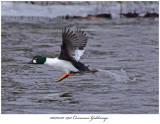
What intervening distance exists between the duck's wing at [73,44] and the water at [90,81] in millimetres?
624

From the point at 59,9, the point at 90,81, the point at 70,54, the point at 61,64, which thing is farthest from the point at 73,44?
the point at 59,9

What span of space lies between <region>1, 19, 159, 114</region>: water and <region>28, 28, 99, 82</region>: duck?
0.35m

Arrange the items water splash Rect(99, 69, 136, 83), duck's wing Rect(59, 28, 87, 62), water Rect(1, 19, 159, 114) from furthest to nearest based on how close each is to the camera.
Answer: water splash Rect(99, 69, 136, 83) → duck's wing Rect(59, 28, 87, 62) → water Rect(1, 19, 159, 114)

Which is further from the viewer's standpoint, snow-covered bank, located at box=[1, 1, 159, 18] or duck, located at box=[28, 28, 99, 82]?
snow-covered bank, located at box=[1, 1, 159, 18]

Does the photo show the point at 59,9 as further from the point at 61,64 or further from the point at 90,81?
the point at 61,64

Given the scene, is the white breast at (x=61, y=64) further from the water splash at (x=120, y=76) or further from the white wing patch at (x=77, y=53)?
the water splash at (x=120, y=76)

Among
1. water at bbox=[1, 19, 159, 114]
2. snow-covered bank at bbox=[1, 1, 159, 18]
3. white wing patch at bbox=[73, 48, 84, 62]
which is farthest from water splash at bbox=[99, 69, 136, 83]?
snow-covered bank at bbox=[1, 1, 159, 18]

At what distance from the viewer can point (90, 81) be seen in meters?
8.70

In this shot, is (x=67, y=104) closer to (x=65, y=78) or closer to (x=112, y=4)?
(x=65, y=78)

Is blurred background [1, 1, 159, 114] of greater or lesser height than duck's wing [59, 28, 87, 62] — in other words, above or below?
below

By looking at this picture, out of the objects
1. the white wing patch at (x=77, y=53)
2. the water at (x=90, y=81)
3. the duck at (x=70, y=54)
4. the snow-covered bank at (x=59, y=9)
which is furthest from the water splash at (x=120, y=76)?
the snow-covered bank at (x=59, y=9)

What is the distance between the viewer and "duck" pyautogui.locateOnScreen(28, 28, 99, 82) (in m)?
7.84

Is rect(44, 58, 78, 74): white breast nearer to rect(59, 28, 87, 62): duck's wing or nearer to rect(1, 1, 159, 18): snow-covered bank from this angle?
rect(59, 28, 87, 62): duck's wing

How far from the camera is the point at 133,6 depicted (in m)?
32.8
